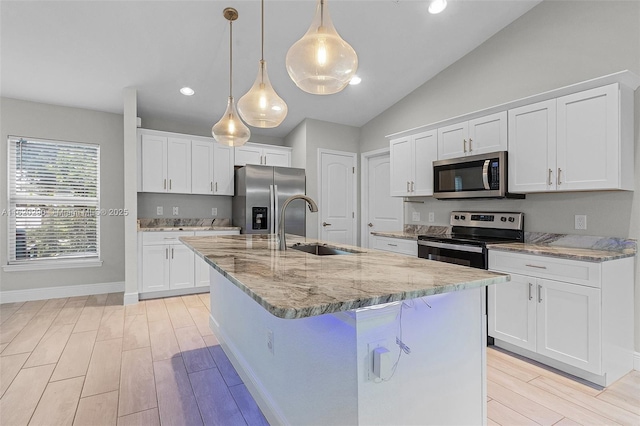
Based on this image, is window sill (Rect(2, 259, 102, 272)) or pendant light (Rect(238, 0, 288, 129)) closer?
pendant light (Rect(238, 0, 288, 129))

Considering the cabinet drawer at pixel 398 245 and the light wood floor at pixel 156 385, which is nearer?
the light wood floor at pixel 156 385

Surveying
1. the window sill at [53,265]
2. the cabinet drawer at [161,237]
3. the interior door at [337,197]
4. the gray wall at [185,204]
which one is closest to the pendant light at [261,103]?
the cabinet drawer at [161,237]

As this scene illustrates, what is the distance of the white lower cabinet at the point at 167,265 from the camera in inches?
158

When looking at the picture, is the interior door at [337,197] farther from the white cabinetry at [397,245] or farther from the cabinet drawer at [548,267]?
the cabinet drawer at [548,267]

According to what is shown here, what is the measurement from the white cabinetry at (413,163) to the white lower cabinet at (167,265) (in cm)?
266

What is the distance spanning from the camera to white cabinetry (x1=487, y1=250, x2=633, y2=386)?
2.08 meters

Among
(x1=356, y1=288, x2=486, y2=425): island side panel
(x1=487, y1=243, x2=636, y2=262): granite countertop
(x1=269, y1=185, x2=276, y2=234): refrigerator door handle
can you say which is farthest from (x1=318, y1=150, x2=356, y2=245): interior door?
(x1=356, y1=288, x2=486, y2=425): island side panel

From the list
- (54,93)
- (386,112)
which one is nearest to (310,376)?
(386,112)

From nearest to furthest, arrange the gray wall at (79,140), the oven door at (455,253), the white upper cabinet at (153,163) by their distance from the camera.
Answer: the oven door at (455,253)
the gray wall at (79,140)
the white upper cabinet at (153,163)

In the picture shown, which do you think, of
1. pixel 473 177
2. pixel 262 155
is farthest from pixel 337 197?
pixel 473 177

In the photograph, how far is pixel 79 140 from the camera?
4.20m

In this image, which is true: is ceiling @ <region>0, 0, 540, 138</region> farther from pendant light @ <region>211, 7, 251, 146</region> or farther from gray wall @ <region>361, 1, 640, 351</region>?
pendant light @ <region>211, 7, 251, 146</region>

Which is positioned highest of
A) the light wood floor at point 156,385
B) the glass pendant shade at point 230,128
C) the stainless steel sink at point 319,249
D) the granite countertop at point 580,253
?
the glass pendant shade at point 230,128

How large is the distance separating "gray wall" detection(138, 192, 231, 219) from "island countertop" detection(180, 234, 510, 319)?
3306 mm
